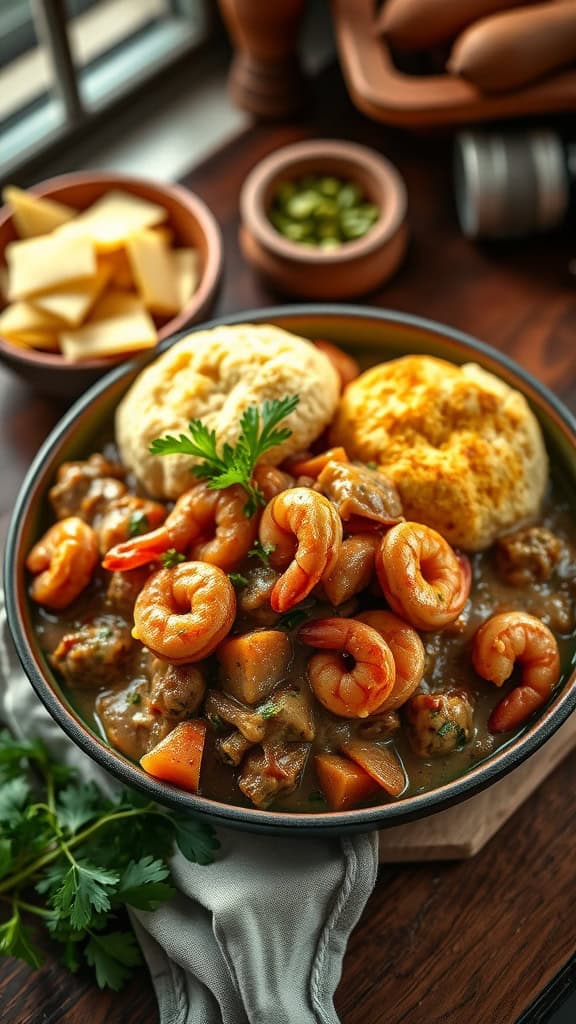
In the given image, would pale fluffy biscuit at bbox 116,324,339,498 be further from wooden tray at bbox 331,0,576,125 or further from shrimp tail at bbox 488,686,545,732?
wooden tray at bbox 331,0,576,125

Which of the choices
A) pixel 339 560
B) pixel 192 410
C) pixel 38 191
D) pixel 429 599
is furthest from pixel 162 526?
pixel 38 191

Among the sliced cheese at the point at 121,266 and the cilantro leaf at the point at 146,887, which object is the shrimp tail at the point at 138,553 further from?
the sliced cheese at the point at 121,266

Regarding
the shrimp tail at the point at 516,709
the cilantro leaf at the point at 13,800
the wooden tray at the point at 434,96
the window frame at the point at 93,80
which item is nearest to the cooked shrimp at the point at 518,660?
the shrimp tail at the point at 516,709

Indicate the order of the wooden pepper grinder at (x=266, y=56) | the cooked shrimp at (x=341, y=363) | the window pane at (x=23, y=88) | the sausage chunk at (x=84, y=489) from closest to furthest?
1. the sausage chunk at (x=84, y=489)
2. the cooked shrimp at (x=341, y=363)
3. the wooden pepper grinder at (x=266, y=56)
4. the window pane at (x=23, y=88)

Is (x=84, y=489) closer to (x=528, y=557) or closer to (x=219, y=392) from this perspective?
(x=219, y=392)

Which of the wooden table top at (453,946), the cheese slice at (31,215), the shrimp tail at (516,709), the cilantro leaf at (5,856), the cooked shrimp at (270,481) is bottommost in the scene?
the wooden table top at (453,946)

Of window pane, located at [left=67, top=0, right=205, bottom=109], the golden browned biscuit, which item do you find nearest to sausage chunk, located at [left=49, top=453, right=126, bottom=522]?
the golden browned biscuit
